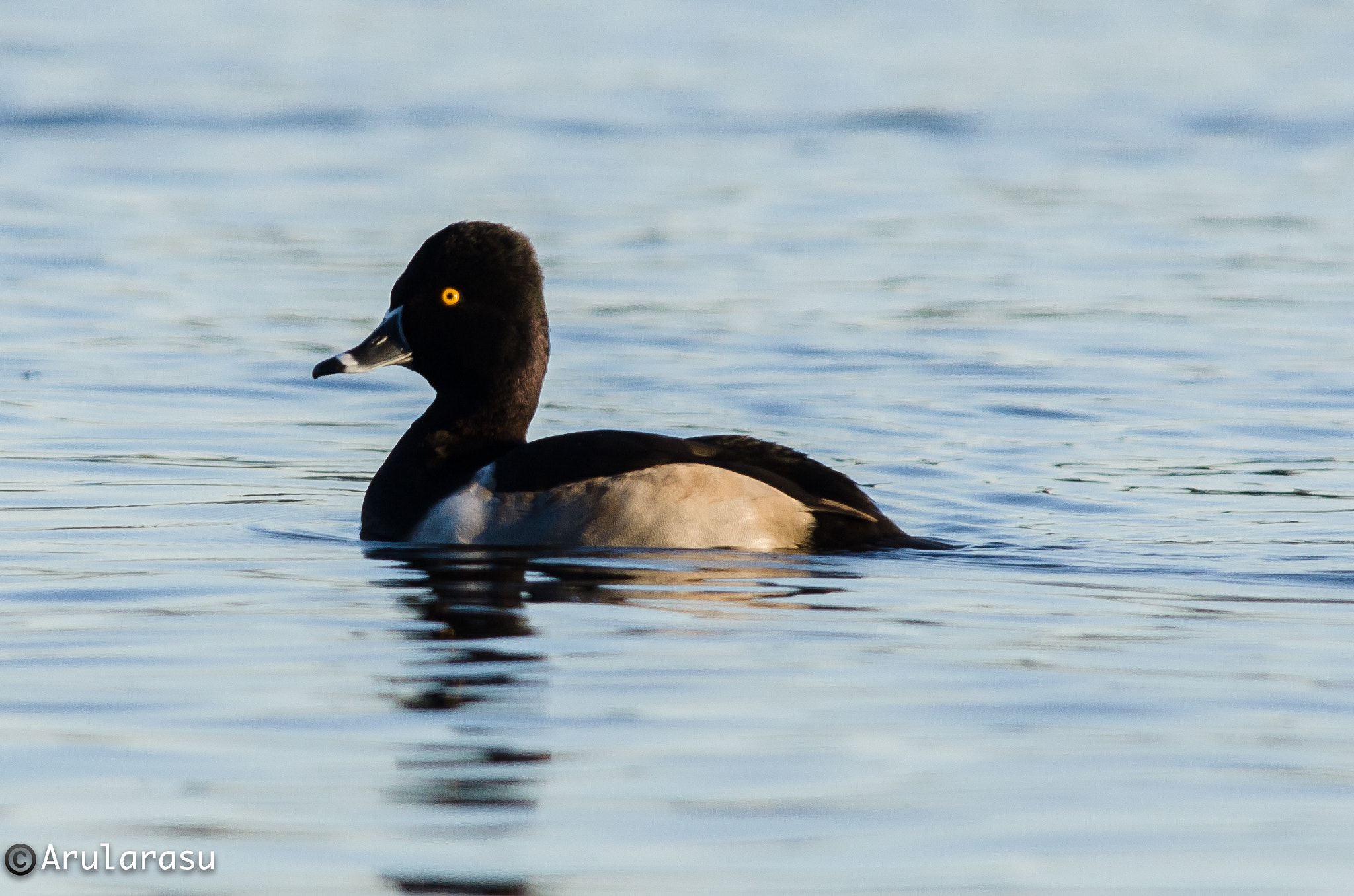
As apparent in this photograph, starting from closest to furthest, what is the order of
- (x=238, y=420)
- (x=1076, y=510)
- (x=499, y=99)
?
(x=1076, y=510) < (x=238, y=420) < (x=499, y=99)

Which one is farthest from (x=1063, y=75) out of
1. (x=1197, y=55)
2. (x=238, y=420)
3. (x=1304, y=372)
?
(x=238, y=420)

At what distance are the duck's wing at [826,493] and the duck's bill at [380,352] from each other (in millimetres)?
1299

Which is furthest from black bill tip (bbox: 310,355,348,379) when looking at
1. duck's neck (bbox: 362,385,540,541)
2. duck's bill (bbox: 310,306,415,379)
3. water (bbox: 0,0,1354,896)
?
water (bbox: 0,0,1354,896)

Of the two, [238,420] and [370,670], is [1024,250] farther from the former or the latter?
[370,670]

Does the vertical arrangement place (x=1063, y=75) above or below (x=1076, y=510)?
above

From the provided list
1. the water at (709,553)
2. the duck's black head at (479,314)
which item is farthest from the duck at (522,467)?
the water at (709,553)

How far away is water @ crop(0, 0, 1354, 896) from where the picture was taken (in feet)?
14.8

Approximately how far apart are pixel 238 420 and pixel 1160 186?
36.0ft

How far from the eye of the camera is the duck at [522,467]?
23.7 feet

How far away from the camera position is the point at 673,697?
5.43 m

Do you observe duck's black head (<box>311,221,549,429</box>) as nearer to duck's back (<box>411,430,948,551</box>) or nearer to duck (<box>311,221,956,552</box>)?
duck (<box>311,221,956,552</box>)

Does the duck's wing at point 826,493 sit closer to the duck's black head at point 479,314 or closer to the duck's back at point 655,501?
the duck's back at point 655,501

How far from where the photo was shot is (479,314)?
7.95 meters

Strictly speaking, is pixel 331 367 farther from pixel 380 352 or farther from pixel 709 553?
pixel 709 553
